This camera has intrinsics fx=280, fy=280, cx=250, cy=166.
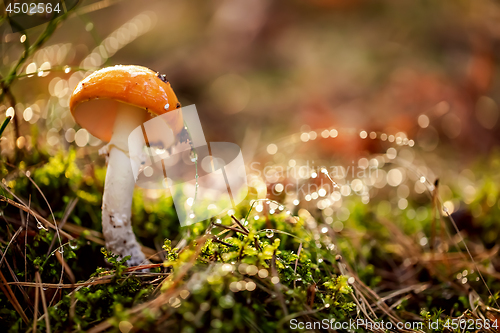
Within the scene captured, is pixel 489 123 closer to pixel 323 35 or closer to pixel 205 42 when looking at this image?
pixel 323 35

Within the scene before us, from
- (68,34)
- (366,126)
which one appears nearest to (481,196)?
(366,126)

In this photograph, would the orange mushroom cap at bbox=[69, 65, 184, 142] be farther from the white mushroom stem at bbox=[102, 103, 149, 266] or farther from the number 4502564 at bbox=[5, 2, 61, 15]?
the number 4502564 at bbox=[5, 2, 61, 15]

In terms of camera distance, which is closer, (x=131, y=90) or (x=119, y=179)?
(x=131, y=90)

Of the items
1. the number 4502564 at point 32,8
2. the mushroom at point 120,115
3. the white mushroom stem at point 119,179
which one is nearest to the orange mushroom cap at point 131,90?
the mushroom at point 120,115

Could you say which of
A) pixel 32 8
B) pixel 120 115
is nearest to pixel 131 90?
pixel 120 115

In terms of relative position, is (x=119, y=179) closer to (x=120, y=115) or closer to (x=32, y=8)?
(x=120, y=115)
